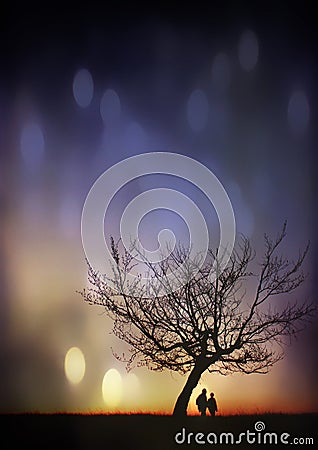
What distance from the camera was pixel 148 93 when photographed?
250cm

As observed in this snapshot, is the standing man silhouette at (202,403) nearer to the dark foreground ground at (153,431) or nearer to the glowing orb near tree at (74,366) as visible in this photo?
the dark foreground ground at (153,431)

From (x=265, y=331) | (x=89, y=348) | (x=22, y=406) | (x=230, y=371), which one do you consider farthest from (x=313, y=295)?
(x=22, y=406)

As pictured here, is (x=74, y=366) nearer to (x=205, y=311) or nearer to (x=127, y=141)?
(x=205, y=311)

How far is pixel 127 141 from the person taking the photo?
247 centimetres

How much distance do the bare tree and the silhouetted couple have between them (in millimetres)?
44

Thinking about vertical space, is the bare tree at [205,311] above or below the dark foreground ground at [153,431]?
above

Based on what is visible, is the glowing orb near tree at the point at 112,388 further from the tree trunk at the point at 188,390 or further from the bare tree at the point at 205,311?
the tree trunk at the point at 188,390

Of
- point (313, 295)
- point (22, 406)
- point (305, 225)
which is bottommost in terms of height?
point (22, 406)

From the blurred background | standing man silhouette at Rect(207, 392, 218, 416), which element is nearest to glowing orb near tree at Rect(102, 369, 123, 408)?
the blurred background

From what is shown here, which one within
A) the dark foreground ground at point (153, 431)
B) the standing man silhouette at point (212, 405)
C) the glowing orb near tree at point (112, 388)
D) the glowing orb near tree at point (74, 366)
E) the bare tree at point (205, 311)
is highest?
the bare tree at point (205, 311)

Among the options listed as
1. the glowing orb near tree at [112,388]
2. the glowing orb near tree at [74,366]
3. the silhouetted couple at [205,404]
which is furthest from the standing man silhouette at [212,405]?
the glowing orb near tree at [74,366]

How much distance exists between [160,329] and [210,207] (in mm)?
485

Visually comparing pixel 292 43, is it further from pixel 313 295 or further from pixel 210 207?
pixel 313 295

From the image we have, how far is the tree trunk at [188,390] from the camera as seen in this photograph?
2.38 meters
